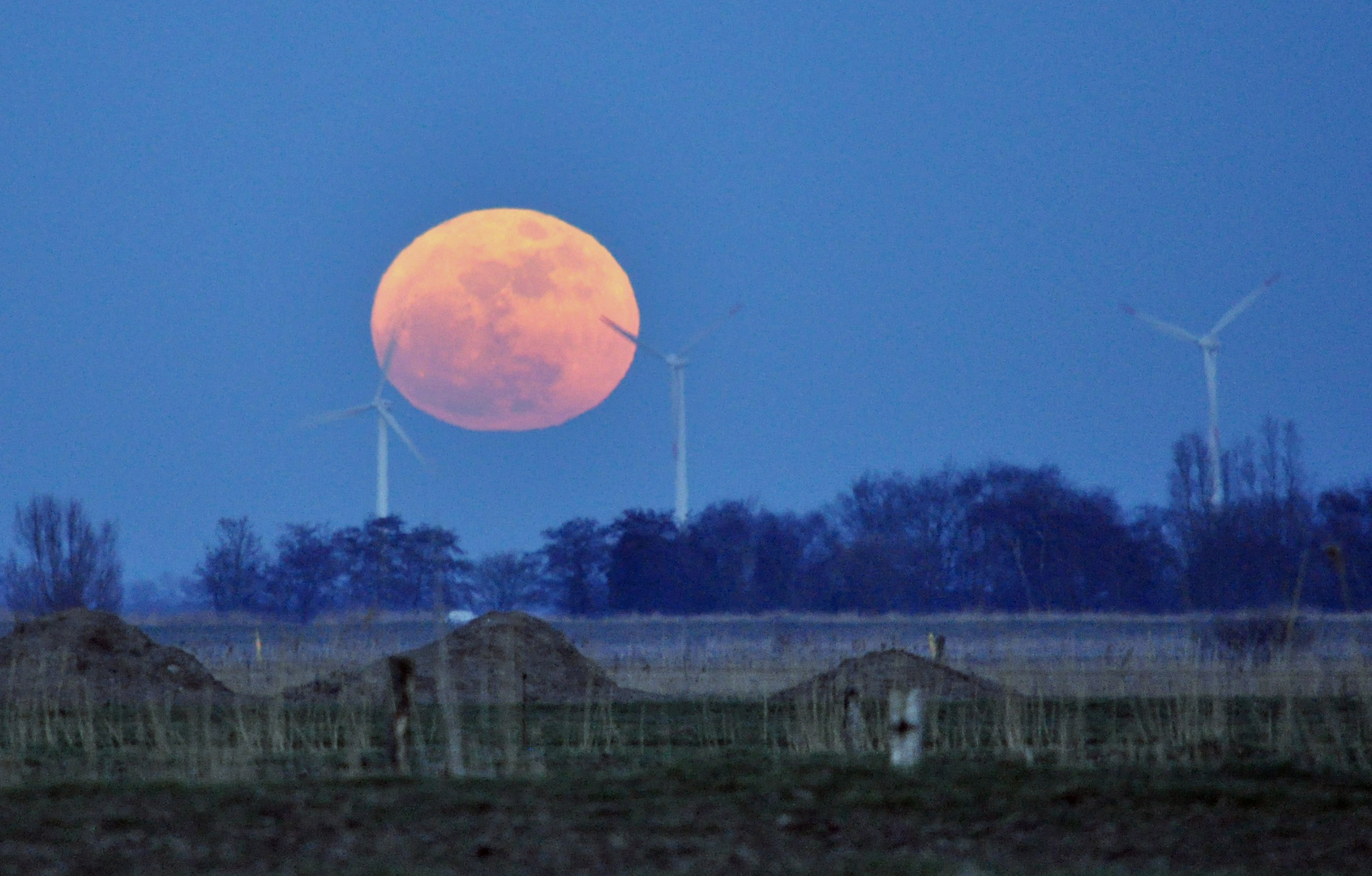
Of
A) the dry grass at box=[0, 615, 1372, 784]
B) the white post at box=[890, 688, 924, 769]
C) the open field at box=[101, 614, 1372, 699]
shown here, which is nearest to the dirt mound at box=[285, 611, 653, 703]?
the open field at box=[101, 614, 1372, 699]

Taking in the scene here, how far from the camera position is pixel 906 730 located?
1305cm

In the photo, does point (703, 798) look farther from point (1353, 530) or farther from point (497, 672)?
point (1353, 530)

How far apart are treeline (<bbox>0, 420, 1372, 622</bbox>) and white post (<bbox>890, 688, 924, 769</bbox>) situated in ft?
140

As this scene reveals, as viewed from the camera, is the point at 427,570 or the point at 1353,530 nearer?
the point at 1353,530

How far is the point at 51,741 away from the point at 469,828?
31.7 feet

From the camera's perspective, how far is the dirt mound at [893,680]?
26.4 metres

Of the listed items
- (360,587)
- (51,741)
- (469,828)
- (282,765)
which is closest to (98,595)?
(360,587)

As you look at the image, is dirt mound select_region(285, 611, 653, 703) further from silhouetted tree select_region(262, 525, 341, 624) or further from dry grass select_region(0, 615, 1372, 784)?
silhouetted tree select_region(262, 525, 341, 624)

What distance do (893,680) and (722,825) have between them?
17.0 metres

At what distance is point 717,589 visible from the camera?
8112cm

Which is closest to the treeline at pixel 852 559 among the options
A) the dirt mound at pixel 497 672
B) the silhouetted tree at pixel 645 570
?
the silhouetted tree at pixel 645 570

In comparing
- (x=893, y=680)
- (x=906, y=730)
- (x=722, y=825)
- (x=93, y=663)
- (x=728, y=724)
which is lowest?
(x=722, y=825)

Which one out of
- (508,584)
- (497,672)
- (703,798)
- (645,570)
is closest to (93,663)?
(497,672)

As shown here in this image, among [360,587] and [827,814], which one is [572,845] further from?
[360,587]
